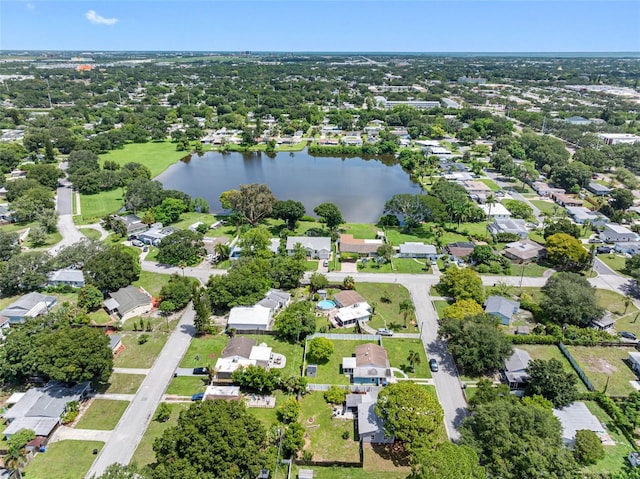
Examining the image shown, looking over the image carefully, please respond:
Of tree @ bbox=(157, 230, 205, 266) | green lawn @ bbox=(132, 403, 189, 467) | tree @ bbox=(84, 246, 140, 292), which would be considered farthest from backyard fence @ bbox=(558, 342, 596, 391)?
tree @ bbox=(84, 246, 140, 292)

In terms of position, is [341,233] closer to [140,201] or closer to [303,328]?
[303,328]

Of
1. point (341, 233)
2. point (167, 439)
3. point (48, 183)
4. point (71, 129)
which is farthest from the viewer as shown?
point (71, 129)

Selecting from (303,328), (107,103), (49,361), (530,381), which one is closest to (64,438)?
(49,361)

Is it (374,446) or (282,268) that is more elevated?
(282,268)

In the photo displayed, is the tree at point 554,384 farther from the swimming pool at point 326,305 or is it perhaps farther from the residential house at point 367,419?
the swimming pool at point 326,305

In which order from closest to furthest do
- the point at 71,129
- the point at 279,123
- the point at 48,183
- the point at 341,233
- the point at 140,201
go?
the point at 341,233 → the point at 140,201 → the point at 48,183 → the point at 71,129 → the point at 279,123
